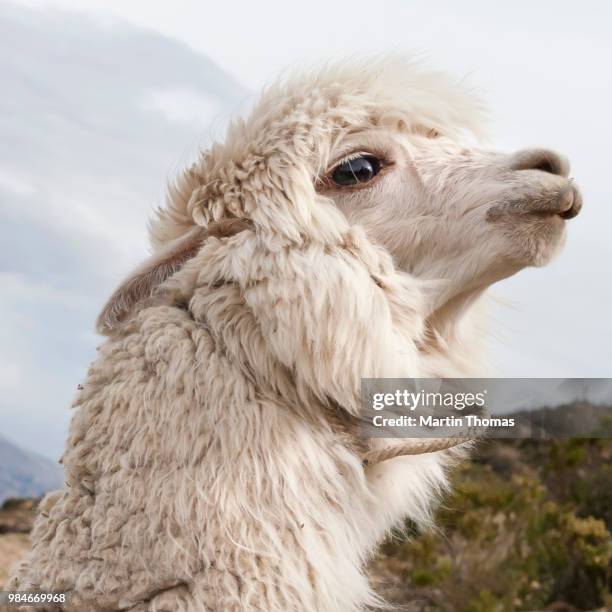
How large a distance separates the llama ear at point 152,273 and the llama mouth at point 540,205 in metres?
0.75

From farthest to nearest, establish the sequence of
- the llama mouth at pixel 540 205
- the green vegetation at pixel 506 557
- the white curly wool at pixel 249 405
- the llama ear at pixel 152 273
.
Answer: the green vegetation at pixel 506 557
the llama ear at pixel 152 273
the llama mouth at pixel 540 205
the white curly wool at pixel 249 405

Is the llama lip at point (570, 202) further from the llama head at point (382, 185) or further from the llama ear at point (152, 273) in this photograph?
the llama ear at point (152, 273)

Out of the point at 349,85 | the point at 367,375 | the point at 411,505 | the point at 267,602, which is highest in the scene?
the point at 349,85

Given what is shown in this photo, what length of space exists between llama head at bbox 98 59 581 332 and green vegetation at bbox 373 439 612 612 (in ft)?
16.6

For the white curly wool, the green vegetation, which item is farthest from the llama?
the green vegetation

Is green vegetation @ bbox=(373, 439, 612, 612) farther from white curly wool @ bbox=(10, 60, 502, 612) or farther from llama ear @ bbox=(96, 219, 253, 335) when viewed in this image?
llama ear @ bbox=(96, 219, 253, 335)

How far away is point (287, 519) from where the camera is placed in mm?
2350

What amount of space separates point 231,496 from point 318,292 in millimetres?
604

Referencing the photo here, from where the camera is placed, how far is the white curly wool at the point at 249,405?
7.51 feet

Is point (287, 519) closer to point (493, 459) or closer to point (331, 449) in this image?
point (331, 449)

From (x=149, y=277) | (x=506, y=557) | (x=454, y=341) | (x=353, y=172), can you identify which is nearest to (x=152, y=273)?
(x=149, y=277)

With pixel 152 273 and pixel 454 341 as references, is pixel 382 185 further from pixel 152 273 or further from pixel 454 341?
pixel 152 273

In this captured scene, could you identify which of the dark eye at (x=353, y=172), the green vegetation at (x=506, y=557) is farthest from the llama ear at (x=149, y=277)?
the green vegetation at (x=506, y=557)

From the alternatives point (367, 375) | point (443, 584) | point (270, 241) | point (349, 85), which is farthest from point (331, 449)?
point (443, 584)
